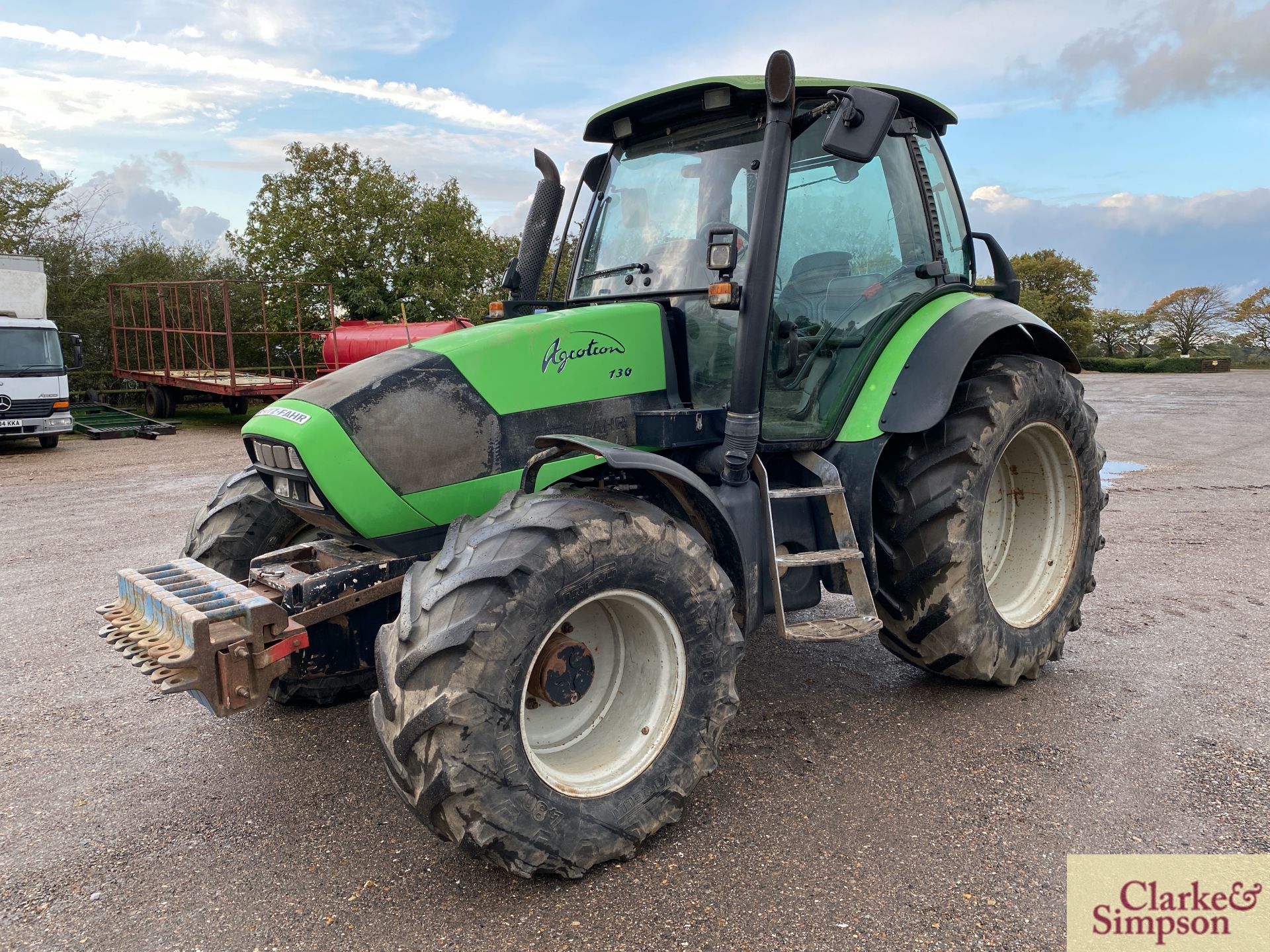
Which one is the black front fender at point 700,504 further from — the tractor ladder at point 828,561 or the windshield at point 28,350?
the windshield at point 28,350

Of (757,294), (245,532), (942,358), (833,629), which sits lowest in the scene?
(833,629)

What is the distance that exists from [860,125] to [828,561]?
1609 millimetres

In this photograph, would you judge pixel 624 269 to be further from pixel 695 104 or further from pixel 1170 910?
pixel 1170 910

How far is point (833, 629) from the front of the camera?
3611 millimetres

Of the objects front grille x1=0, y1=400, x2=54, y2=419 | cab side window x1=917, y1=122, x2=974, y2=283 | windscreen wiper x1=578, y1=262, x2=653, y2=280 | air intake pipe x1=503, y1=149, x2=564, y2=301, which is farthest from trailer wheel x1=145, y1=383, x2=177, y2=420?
cab side window x1=917, y1=122, x2=974, y2=283

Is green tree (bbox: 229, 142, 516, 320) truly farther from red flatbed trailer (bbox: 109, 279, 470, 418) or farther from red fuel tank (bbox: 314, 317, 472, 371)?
red fuel tank (bbox: 314, 317, 472, 371)

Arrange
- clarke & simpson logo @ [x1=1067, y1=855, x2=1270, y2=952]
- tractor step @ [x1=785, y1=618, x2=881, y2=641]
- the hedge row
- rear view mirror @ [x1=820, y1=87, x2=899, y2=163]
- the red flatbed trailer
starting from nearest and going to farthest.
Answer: clarke & simpson logo @ [x1=1067, y1=855, x2=1270, y2=952], rear view mirror @ [x1=820, y1=87, x2=899, y2=163], tractor step @ [x1=785, y1=618, x2=881, y2=641], the red flatbed trailer, the hedge row

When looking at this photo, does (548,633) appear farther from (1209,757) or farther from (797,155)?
(1209,757)

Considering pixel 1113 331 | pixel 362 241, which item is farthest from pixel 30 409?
pixel 1113 331

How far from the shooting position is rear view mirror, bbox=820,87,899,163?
327 centimetres

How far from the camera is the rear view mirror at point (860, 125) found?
327cm

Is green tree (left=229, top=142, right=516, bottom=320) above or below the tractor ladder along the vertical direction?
above

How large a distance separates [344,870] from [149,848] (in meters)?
0.73

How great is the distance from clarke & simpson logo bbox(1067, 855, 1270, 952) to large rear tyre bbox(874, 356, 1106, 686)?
120 cm
